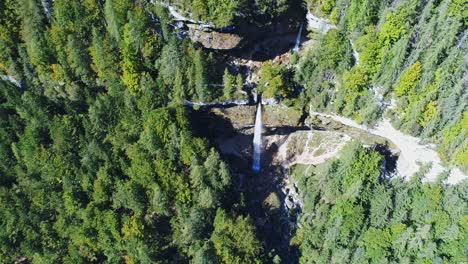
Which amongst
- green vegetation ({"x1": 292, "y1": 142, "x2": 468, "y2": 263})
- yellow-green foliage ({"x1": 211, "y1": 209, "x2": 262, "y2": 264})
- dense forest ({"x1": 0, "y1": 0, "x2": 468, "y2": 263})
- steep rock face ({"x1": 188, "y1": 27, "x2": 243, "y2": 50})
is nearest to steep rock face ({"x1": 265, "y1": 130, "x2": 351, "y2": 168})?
green vegetation ({"x1": 292, "y1": 142, "x2": 468, "y2": 263})

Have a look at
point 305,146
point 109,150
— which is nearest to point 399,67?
point 305,146

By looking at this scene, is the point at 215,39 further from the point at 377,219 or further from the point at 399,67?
the point at 377,219

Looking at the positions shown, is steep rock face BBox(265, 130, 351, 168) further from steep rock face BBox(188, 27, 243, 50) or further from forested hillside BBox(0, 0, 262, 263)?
steep rock face BBox(188, 27, 243, 50)

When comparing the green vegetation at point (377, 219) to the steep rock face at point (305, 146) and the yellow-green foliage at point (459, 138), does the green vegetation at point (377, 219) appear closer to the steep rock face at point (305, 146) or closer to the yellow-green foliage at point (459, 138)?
the yellow-green foliage at point (459, 138)

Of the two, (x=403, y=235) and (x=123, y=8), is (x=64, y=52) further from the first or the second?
(x=403, y=235)

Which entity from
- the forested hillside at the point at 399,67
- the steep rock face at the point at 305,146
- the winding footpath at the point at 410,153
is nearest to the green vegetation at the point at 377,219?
the winding footpath at the point at 410,153
